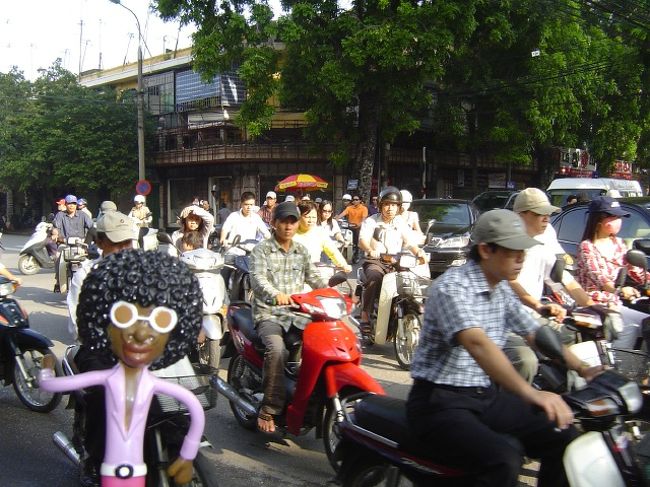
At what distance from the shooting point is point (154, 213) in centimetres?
3456

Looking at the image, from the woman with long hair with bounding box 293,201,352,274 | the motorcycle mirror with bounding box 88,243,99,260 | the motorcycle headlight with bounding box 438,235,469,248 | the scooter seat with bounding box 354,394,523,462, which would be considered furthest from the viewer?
the motorcycle headlight with bounding box 438,235,469,248

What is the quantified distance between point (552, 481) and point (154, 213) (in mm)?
33437

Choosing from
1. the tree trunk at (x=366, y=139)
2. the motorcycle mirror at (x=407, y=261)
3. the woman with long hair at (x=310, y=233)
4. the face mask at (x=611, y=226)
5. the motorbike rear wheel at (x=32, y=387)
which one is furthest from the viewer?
the tree trunk at (x=366, y=139)

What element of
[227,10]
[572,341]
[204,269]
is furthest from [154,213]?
[572,341]

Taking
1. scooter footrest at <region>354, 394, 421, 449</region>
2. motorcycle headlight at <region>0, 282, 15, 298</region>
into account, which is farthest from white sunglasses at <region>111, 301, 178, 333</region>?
motorcycle headlight at <region>0, 282, 15, 298</region>

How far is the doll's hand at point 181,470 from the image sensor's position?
270 centimetres

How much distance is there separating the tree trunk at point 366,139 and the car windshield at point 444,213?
24.1 ft

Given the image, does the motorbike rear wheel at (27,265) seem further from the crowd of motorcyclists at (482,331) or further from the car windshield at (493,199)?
the car windshield at (493,199)

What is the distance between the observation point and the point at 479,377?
271 cm

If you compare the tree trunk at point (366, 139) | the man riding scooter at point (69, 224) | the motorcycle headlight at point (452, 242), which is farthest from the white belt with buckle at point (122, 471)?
the tree trunk at point (366, 139)

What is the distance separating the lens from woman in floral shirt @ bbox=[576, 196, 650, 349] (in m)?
4.85

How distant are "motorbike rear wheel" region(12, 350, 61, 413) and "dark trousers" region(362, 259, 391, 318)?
3.26 meters

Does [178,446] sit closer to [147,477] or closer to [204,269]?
[147,477]

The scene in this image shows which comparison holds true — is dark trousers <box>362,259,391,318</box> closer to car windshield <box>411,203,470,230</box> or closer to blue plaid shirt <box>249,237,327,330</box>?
blue plaid shirt <box>249,237,327,330</box>
